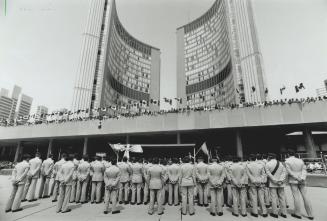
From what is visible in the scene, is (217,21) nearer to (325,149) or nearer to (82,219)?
(325,149)

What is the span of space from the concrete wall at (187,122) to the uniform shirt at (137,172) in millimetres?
20856

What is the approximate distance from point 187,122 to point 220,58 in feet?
165

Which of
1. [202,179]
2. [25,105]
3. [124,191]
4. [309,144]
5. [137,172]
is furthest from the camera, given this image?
[25,105]

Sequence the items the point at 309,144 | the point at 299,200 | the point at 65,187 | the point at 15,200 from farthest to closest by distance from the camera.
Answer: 1. the point at 309,144
2. the point at 65,187
3. the point at 15,200
4. the point at 299,200

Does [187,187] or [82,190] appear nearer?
[187,187]

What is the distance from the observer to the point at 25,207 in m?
7.86

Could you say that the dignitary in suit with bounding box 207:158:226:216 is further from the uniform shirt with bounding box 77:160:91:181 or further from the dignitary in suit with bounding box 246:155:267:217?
the uniform shirt with bounding box 77:160:91:181

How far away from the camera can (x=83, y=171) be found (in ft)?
27.9

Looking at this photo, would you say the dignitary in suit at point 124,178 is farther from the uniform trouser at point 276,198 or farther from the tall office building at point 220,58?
the tall office building at point 220,58

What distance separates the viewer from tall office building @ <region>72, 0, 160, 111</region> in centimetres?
5331

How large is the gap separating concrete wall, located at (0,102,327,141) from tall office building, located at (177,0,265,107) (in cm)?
1468

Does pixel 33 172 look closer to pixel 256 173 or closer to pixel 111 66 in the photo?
pixel 256 173

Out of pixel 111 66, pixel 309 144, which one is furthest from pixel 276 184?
pixel 111 66

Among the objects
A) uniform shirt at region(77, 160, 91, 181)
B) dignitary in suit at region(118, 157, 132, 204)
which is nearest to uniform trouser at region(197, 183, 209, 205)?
dignitary in suit at region(118, 157, 132, 204)
